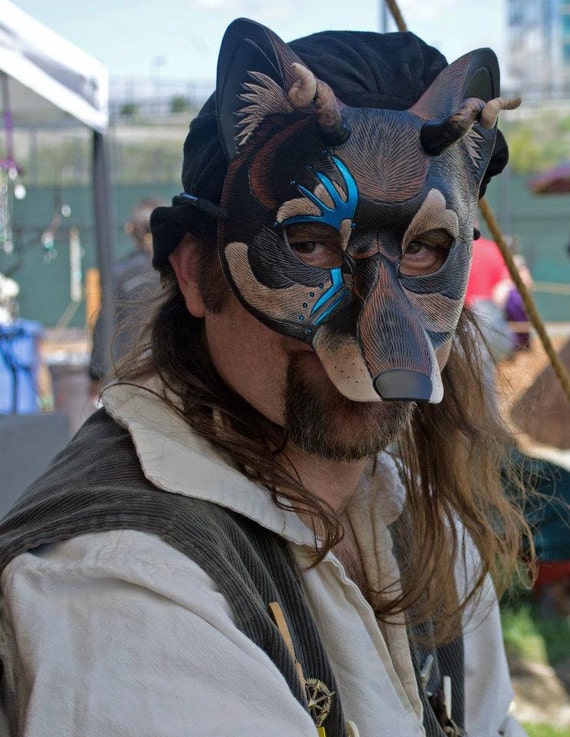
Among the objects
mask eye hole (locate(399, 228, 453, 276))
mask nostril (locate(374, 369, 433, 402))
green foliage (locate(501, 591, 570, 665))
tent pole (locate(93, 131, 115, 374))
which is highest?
mask eye hole (locate(399, 228, 453, 276))

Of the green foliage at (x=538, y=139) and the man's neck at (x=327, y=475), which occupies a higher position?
the man's neck at (x=327, y=475)

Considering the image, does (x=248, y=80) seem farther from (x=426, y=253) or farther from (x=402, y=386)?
(x=402, y=386)

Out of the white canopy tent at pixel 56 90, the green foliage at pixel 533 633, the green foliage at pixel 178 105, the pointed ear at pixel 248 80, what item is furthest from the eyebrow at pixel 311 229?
the green foliage at pixel 178 105

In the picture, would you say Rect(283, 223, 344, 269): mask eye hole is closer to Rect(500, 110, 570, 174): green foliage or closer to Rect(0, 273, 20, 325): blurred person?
Rect(0, 273, 20, 325): blurred person

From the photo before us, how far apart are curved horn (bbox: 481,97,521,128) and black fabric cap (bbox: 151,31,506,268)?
91mm

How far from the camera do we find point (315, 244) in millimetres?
1141

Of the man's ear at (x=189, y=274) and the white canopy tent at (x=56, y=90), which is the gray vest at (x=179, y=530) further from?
the white canopy tent at (x=56, y=90)

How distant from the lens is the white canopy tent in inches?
122

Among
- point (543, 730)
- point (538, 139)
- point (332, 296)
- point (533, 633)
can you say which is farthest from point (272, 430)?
point (538, 139)

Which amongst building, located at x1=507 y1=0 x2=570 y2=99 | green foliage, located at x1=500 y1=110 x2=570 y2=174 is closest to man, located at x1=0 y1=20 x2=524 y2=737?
green foliage, located at x1=500 y1=110 x2=570 y2=174

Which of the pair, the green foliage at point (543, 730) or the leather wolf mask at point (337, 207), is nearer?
the leather wolf mask at point (337, 207)

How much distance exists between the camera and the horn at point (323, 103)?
108 centimetres

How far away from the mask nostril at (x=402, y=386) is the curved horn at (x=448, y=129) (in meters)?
0.29

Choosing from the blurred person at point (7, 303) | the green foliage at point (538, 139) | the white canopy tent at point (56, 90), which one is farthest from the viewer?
the green foliage at point (538, 139)
